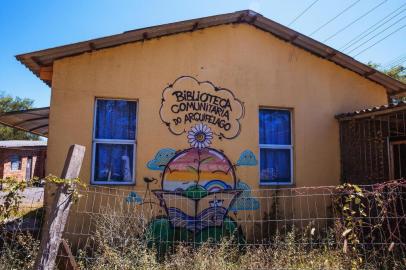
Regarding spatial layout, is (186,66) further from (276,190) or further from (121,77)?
(276,190)

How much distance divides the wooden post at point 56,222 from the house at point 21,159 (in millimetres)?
22739

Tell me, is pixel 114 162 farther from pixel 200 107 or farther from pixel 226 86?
pixel 226 86

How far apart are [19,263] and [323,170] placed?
6427 mm

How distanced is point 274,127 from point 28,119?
22.4 feet

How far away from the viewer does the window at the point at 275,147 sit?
8258 mm

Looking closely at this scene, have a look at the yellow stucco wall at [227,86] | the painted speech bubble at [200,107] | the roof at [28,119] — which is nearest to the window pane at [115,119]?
the yellow stucco wall at [227,86]

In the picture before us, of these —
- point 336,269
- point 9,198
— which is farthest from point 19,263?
point 336,269

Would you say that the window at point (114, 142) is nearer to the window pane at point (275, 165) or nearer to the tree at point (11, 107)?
the window pane at point (275, 165)

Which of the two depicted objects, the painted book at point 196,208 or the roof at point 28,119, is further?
the roof at point 28,119

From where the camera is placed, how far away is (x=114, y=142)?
7426mm

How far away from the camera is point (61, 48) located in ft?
22.9

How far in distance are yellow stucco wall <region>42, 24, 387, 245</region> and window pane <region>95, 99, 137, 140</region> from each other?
198 millimetres

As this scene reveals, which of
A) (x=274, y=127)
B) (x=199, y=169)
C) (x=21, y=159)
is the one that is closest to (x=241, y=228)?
(x=199, y=169)

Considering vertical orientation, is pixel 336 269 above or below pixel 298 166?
below
